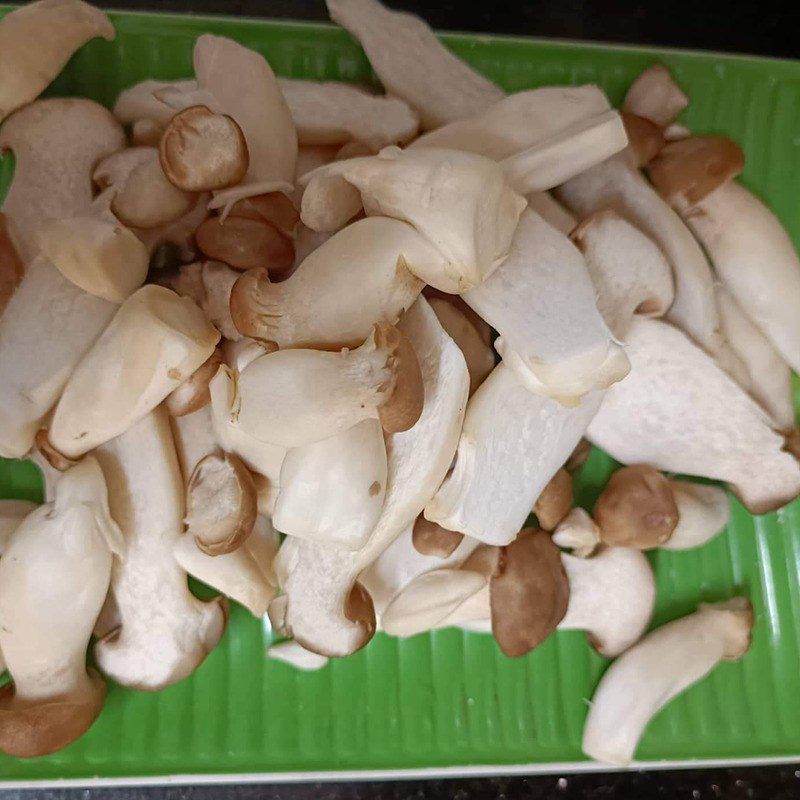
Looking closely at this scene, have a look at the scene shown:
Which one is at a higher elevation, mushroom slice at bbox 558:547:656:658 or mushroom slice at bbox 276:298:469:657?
mushroom slice at bbox 276:298:469:657

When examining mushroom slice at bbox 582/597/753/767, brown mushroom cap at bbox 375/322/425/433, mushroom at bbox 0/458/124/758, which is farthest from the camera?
mushroom slice at bbox 582/597/753/767

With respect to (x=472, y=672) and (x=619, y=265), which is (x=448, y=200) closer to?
(x=619, y=265)

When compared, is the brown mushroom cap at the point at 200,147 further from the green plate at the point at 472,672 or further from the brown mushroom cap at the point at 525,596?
the brown mushroom cap at the point at 525,596

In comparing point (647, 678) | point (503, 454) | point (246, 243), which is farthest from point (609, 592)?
point (246, 243)

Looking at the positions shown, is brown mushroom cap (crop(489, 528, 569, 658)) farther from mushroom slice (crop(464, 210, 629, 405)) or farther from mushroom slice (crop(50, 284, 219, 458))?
mushroom slice (crop(50, 284, 219, 458))

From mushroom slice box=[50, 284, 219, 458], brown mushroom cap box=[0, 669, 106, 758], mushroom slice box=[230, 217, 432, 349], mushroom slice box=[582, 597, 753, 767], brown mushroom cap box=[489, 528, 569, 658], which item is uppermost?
mushroom slice box=[230, 217, 432, 349]

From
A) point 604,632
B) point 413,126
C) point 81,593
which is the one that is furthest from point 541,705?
point 413,126

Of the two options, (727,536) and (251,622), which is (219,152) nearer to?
(251,622)

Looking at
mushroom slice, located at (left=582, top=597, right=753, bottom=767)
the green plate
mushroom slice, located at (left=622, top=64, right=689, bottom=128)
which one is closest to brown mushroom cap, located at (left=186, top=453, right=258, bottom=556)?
the green plate
